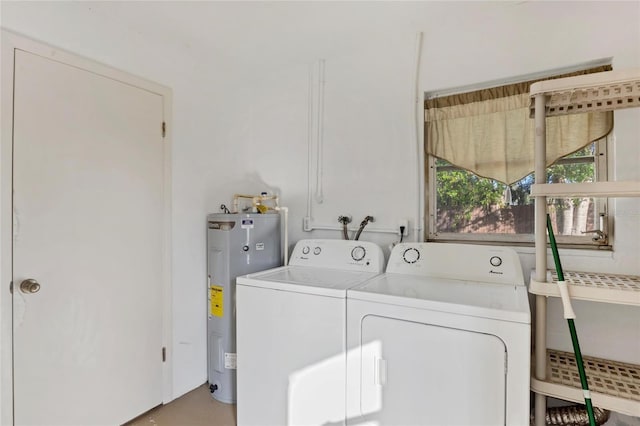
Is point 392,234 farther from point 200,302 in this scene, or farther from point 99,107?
point 99,107

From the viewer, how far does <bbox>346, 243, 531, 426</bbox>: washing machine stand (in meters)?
1.18

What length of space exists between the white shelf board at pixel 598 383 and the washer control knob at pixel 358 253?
1.02 m

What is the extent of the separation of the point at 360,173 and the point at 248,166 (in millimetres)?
1034

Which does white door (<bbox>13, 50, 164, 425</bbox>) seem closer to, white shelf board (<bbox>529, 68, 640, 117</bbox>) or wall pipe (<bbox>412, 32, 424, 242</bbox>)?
wall pipe (<bbox>412, 32, 424, 242</bbox>)

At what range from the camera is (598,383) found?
4.34 feet

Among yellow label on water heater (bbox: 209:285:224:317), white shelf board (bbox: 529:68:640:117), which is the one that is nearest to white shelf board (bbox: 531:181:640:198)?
white shelf board (bbox: 529:68:640:117)

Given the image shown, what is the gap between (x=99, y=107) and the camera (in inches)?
69.4

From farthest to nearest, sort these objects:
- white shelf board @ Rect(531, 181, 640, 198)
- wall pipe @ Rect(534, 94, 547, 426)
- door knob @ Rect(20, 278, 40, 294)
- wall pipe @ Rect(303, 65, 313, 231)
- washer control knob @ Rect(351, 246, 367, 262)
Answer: wall pipe @ Rect(303, 65, 313, 231), washer control knob @ Rect(351, 246, 367, 262), door knob @ Rect(20, 278, 40, 294), wall pipe @ Rect(534, 94, 547, 426), white shelf board @ Rect(531, 181, 640, 198)

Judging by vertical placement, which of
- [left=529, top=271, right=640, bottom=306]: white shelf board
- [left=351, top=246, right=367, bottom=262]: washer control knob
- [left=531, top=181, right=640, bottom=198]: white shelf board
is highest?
[left=531, top=181, right=640, bottom=198]: white shelf board

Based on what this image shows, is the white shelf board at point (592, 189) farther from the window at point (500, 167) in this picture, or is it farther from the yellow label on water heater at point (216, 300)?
the yellow label on water heater at point (216, 300)

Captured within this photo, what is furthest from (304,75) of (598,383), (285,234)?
(598,383)

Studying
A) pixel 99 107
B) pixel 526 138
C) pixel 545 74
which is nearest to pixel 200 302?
pixel 99 107

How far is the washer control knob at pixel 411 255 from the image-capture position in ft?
6.10

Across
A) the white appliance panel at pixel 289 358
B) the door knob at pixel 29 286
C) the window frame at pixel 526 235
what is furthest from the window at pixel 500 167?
the door knob at pixel 29 286
